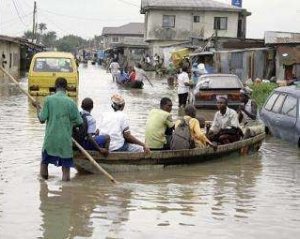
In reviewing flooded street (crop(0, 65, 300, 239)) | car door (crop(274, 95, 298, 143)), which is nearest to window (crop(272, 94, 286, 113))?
car door (crop(274, 95, 298, 143))

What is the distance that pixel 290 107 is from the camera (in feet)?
43.0

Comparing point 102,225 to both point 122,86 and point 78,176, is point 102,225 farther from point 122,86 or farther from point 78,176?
point 122,86

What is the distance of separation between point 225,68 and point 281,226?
Answer: 24649 millimetres

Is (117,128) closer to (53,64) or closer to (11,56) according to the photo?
(53,64)

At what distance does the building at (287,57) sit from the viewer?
24.4 meters

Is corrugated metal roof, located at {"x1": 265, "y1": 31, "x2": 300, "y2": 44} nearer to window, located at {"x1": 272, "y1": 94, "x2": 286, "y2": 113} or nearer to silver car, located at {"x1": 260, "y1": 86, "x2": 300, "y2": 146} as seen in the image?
silver car, located at {"x1": 260, "y1": 86, "x2": 300, "y2": 146}

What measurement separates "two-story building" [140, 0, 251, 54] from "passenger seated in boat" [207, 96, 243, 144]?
154ft

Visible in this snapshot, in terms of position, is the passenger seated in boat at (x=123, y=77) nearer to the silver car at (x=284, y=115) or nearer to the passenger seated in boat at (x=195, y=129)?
the silver car at (x=284, y=115)

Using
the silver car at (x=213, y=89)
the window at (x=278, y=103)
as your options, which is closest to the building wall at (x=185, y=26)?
the silver car at (x=213, y=89)

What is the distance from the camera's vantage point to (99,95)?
2672cm

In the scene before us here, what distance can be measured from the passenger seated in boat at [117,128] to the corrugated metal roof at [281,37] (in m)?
16.8

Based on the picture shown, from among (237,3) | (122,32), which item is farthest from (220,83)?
(122,32)

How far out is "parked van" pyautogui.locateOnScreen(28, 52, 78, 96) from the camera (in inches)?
861

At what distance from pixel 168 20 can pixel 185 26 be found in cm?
174
